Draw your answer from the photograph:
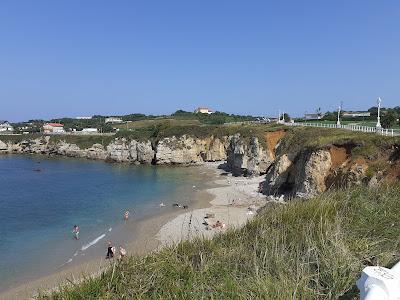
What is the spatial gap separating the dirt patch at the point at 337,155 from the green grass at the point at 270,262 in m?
27.4

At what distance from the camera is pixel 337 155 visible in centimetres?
3447

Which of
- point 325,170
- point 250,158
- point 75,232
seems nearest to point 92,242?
point 75,232

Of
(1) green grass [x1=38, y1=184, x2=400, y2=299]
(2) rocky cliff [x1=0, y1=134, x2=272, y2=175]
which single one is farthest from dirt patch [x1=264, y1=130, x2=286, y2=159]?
(1) green grass [x1=38, y1=184, x2=400, y2=299]

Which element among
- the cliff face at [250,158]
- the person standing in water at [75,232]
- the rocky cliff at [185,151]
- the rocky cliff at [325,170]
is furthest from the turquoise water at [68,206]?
the rocky cliff at [325,170]

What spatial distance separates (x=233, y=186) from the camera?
5584 centimetres

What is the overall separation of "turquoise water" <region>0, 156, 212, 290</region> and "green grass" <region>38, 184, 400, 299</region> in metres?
19.6

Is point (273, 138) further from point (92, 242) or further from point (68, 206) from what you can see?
point (92, 242)

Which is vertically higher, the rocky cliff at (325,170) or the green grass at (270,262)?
the green grass at (270,262)

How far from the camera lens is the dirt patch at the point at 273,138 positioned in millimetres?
65062

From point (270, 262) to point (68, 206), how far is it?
41697 mm

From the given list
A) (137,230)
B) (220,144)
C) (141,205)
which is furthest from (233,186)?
(220,144)

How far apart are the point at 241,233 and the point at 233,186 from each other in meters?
48.7

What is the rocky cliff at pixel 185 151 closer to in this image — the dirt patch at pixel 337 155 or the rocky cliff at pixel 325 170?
the rocky cliff at pixel 325 170

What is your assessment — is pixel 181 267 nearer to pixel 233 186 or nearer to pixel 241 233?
pixel 241 233
